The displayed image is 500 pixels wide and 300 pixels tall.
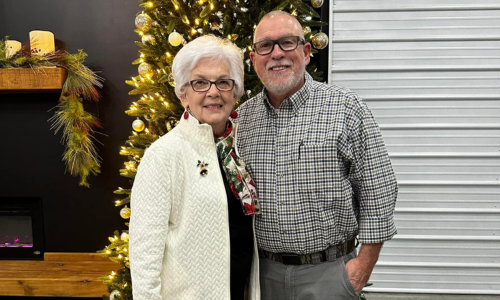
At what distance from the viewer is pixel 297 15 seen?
80.9 inches

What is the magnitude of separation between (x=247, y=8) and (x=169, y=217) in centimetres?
127

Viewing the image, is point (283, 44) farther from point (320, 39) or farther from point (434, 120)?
point (434, 120)

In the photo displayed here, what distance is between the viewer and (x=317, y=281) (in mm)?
1439

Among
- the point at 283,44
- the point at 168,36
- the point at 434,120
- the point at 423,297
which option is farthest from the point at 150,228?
the point at 423,297

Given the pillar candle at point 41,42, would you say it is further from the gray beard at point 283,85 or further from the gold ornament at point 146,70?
the gray beard at point 283,85

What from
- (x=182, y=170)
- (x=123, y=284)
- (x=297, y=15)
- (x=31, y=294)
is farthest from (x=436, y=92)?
(x=31, y=294)

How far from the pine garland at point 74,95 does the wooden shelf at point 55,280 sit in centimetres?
64

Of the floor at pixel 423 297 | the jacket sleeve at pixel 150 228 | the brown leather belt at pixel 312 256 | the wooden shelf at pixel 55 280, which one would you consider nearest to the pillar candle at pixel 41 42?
the wooden shelf at pixel 55 280

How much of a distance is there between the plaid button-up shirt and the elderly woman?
13 centimetres

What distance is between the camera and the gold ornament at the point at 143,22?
194 centimetres

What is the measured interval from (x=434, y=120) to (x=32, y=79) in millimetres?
2907

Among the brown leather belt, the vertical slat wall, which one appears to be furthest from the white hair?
the vertical slat wall

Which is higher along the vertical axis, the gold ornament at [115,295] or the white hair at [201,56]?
the white hair at [201,56]

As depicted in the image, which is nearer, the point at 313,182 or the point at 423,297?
the point at 313,182
